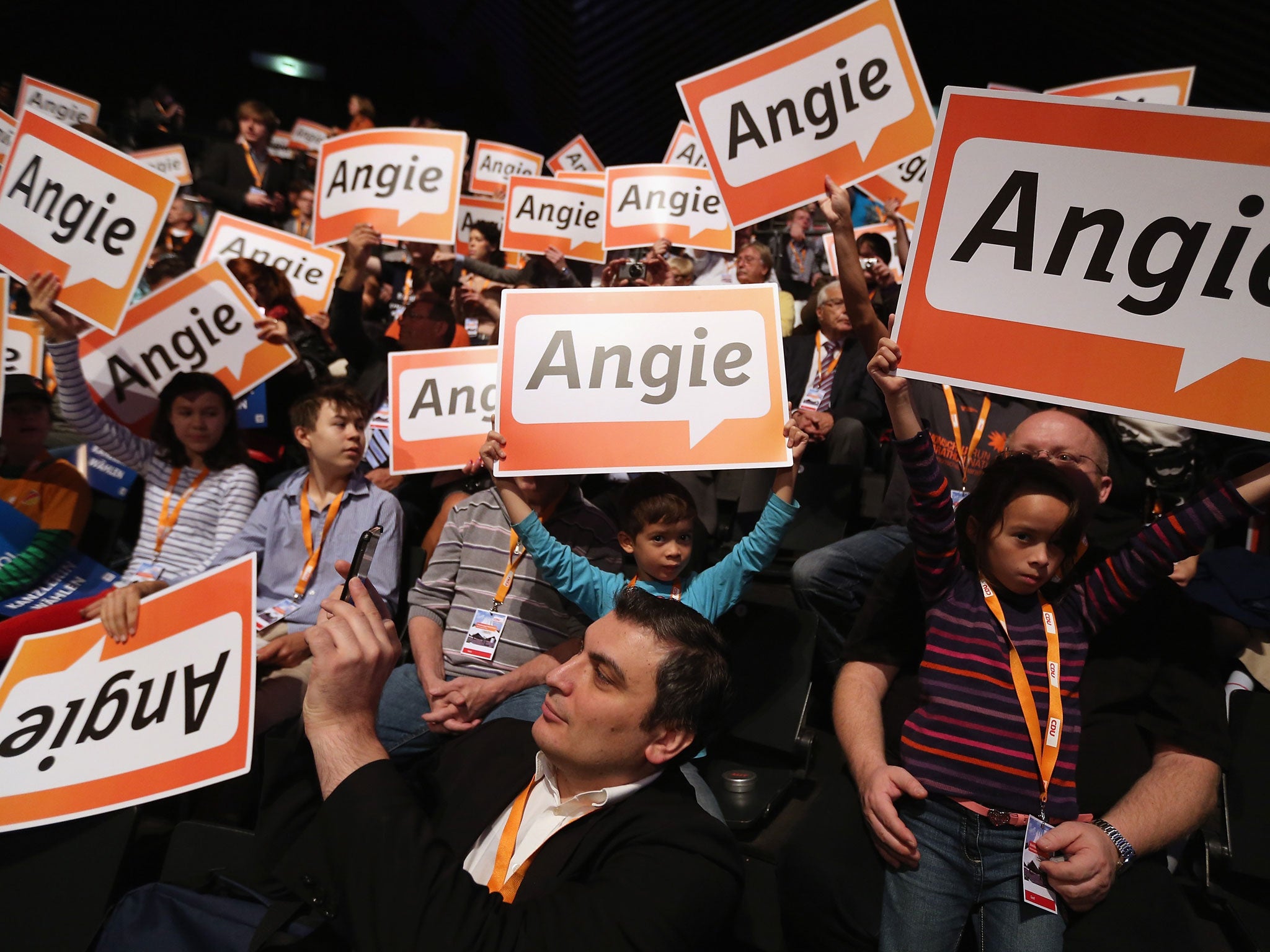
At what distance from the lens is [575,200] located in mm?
6203

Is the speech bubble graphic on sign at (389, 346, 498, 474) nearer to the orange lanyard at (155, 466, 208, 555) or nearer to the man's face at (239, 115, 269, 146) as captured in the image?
the orange lanyard at (155, 466, 208, 555)

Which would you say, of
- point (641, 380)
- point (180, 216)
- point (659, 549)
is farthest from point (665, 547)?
point (180, 216)

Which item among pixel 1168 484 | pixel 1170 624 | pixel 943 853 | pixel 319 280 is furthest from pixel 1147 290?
pixel 319 280

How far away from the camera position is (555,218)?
6168 millimetres

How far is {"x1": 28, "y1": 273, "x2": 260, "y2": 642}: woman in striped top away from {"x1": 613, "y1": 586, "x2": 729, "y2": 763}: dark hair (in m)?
2.38

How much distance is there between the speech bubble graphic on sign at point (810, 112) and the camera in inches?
118

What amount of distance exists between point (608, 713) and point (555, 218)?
202 inches

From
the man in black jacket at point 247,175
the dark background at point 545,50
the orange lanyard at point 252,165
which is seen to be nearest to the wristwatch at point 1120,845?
the man in black jacket at point 247,175

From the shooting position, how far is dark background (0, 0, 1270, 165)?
938 cm

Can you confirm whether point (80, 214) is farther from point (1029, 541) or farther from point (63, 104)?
point (63, 104)

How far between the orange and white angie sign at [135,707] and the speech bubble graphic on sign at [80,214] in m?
Answer: 1.95

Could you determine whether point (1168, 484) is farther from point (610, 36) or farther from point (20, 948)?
point (610, 36)

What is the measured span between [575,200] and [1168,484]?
14.3ft

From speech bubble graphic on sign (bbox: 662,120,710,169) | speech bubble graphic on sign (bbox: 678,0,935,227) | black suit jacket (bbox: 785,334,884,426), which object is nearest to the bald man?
speech bubble graphic on sign (bbox: 678,0,935,227)
